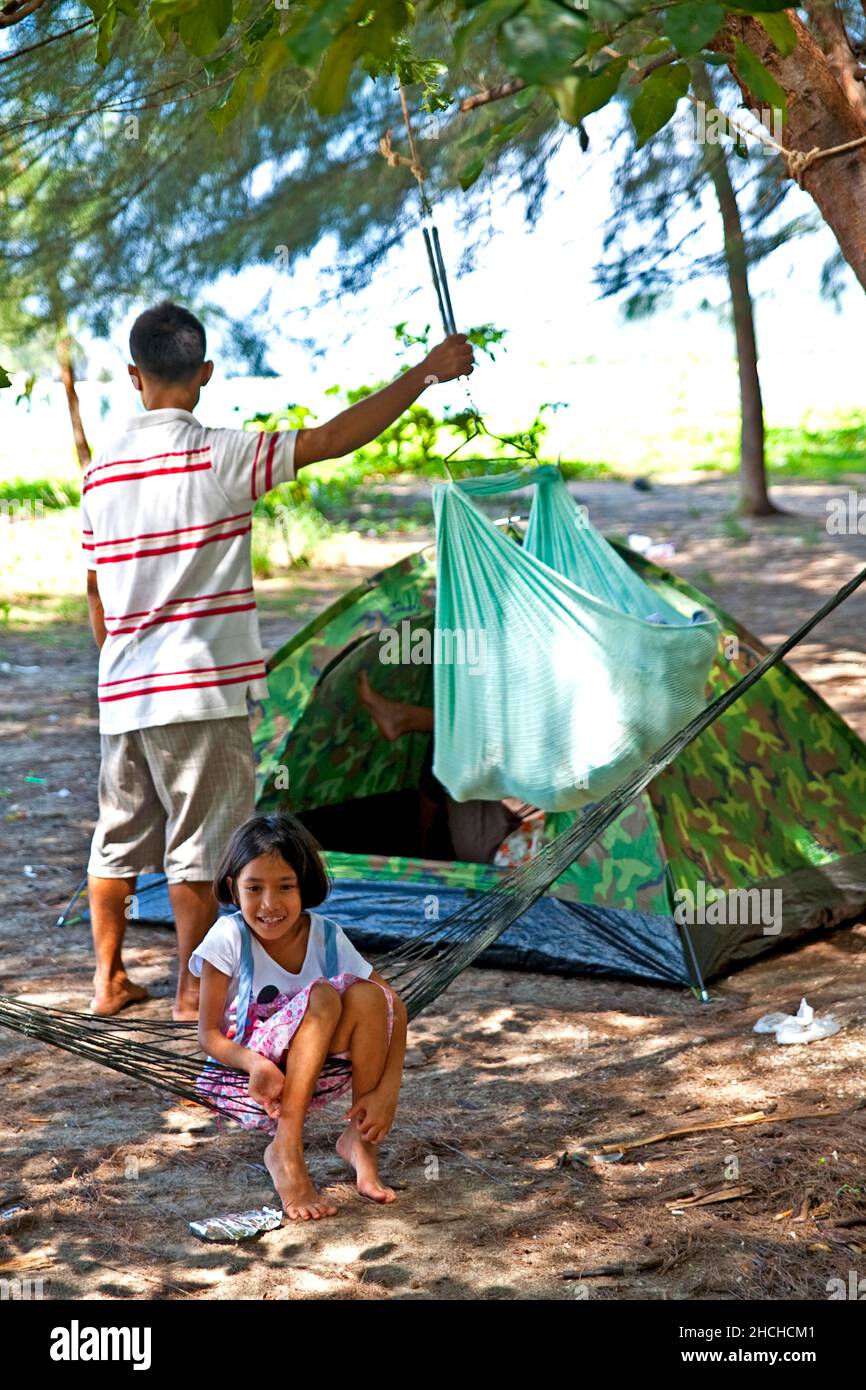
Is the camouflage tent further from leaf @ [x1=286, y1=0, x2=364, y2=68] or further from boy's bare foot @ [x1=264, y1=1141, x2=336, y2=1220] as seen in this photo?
leaf @ [x1=286, y1=0, x2=364, y2=68]

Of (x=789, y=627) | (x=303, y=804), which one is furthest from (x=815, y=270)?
(x=303, y=804)

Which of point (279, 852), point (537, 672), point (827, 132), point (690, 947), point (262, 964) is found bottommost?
point (690, 947)

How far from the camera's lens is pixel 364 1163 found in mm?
2033

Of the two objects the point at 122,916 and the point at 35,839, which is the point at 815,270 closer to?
the point at 35,839

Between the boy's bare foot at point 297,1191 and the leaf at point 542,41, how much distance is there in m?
1.49

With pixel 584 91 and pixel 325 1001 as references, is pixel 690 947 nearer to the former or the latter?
pixel 325 1001

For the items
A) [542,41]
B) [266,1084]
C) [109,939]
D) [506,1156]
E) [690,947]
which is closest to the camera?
[542,41]

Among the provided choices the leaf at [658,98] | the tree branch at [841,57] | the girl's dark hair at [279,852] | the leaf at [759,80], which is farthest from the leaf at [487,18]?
the tree branch at [841,57]

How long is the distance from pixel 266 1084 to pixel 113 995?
814 millimetres

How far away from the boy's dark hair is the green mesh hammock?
1.90 ft

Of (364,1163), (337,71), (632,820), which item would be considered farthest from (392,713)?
(337,71)

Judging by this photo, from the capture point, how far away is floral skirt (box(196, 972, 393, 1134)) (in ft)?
6.38

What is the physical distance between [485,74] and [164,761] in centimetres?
270
